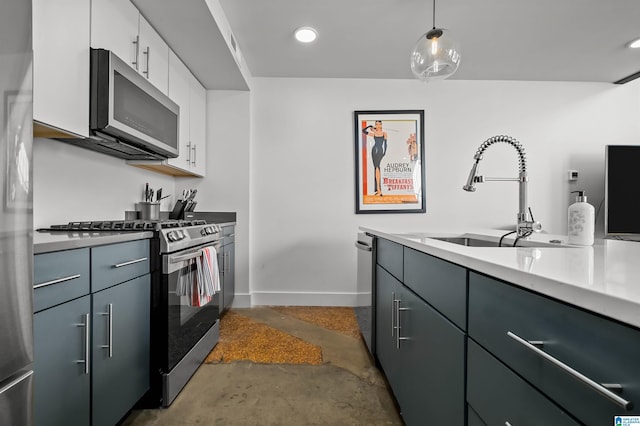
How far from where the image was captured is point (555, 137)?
3344 millimetres

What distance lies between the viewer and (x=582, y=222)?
1100 mm

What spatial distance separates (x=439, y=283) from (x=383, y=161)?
2.41 m

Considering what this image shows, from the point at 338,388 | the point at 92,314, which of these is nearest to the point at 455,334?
the point at 338,388

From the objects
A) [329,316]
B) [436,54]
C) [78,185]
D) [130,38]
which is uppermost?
[130,38]

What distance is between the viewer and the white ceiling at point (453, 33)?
2.21 metres

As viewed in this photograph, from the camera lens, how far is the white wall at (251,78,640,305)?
10.7 feet

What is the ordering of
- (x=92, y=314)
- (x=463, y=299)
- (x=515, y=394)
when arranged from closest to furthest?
(x=515, y=394) < (x=463, y=299) < (x=92, y=314)

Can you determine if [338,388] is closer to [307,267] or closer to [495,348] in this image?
[495,348]

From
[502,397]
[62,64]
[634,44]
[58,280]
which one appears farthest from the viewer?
[634,44]

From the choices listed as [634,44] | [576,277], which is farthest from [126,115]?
[634,44]

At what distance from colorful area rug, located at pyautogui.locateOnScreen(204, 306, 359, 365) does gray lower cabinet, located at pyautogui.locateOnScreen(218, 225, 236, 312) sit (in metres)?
0.17

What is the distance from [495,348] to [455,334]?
195mm

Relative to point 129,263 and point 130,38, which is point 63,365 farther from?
point 130,38

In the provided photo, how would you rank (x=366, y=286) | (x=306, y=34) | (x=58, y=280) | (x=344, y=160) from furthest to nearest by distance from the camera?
(x=344, y=160)
(x=306, y=34)
(x=366, y=286)
(x=58, y=280)
